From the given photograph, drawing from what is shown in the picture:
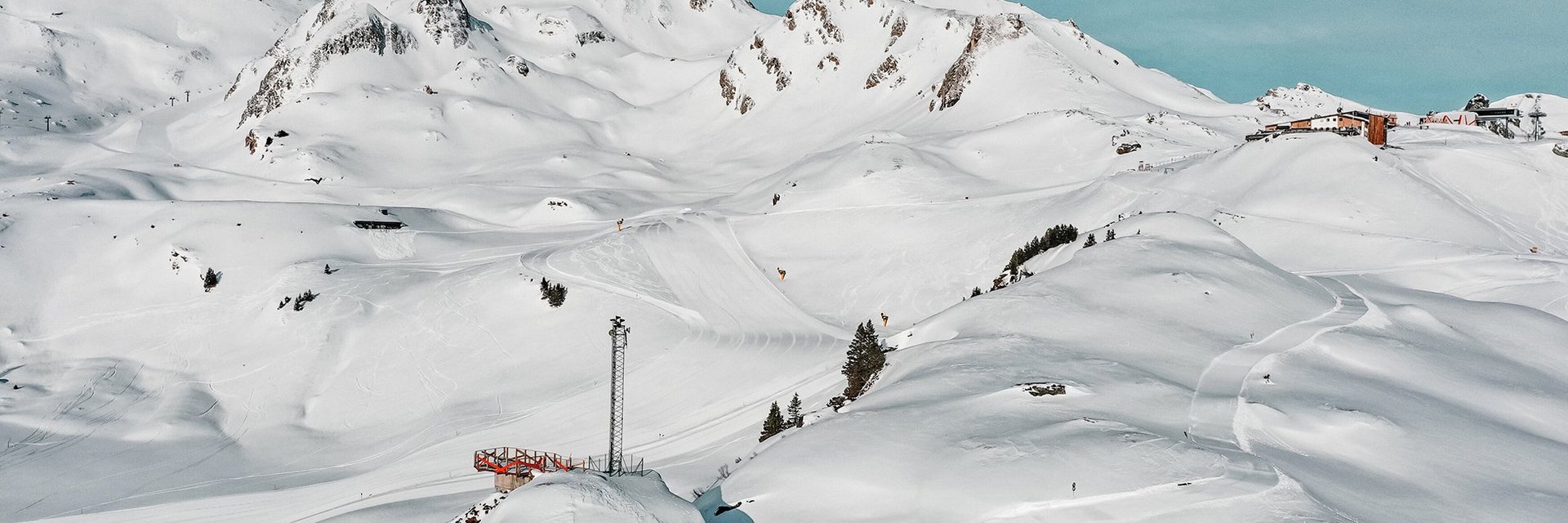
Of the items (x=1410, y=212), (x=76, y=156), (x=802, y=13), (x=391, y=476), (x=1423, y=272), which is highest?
(x=802, y=13)

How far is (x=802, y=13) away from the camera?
475ft

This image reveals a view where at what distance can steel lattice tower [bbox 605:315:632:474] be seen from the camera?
2684cm

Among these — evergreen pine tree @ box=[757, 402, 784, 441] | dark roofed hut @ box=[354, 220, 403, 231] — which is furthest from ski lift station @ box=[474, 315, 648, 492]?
dark roofed hut @ box=[354, 220, 403, 231]

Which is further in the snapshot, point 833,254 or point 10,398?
point 833,254

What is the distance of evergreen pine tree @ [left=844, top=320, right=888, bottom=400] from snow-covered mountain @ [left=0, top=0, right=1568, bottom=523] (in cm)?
122

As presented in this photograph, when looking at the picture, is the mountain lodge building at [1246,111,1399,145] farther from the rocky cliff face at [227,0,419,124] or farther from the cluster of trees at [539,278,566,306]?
the rocky cliff face at [227,0,419,124]

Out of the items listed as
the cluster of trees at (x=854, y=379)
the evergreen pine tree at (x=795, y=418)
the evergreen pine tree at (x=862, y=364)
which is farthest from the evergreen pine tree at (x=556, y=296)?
the evergreen pine tree at (x=795, y=418)

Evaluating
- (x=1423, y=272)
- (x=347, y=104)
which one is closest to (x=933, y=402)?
(x=1423, y=272)

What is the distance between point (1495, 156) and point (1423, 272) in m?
19.5

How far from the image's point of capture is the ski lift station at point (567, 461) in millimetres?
27250

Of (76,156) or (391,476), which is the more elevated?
(76,156)

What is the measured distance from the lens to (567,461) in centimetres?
3781

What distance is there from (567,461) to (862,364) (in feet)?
36.6

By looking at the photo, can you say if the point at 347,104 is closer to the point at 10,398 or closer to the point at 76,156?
the point at 76,156
